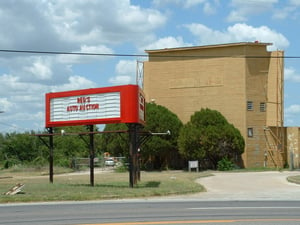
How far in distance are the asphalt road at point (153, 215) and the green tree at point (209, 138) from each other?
1122 inches

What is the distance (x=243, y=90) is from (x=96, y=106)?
23.9 metres

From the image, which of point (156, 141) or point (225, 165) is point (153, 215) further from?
point (156, 141)

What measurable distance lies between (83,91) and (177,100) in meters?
24.5

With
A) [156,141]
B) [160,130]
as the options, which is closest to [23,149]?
[156,141]

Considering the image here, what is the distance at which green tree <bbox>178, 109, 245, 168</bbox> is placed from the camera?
4622 centimetres

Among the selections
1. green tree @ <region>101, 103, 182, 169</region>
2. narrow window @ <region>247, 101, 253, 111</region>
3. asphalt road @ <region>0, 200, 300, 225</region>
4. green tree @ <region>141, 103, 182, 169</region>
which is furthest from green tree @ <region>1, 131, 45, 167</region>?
asphalt road @ <region>0, 200, 300, 225</region>

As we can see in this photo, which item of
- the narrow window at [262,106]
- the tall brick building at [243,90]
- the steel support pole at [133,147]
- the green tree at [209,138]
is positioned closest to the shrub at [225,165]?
the green tree at [209,138]

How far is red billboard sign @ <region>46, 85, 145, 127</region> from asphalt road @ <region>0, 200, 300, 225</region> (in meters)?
8.37

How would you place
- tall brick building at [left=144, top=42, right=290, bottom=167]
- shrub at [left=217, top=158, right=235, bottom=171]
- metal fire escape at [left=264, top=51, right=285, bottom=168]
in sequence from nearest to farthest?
shrub at [left=217, top=158, right=235, bottom=171]
tall brick building at [left=144, top=42, right=290, bottom=167]
metal fire escape at [left=264, top=51, right=285, bottom=168]

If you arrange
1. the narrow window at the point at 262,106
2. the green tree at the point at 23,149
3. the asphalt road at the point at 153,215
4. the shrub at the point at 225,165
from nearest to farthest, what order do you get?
the asphalt road at the point at 153,215 < the shrub at the point at 225,165 < the narrow window at the point at 262,106 < the green tree at the point at 23,149

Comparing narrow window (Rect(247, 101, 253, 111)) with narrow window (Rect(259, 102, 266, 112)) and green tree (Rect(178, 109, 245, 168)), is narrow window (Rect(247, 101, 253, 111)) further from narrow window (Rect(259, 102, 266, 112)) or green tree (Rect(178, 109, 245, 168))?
green tree (Rect(178, 109, 245, 168))

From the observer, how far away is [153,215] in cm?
1473

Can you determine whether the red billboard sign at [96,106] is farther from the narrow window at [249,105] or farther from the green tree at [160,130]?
the narrow window at [249,105]

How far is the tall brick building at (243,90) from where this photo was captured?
1912 inches
